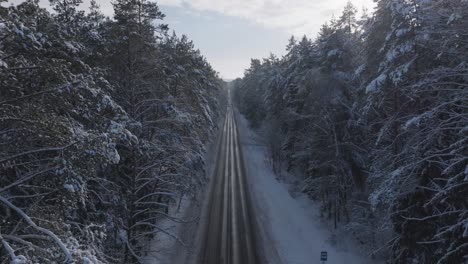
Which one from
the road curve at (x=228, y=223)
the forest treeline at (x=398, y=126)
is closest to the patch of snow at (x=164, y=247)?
the road curve at (x=228, y=223)

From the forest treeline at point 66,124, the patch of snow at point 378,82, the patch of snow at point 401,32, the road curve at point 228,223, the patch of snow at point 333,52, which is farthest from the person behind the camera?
the patch of snow at point 333,52

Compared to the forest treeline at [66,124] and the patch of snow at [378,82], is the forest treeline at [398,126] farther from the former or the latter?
the forest treeline at [66,124]

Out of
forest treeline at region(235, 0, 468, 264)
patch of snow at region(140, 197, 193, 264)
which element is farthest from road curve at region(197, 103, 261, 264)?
forest treeline at region(235, 0, 468, 264)

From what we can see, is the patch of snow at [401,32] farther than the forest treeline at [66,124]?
Yes

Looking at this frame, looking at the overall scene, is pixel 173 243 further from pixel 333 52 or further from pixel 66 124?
pixel 66 124

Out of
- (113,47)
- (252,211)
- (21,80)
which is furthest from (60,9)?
(252,211)

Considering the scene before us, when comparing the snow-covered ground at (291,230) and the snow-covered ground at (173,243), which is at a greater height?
the snow-covered ground at (173,243)
